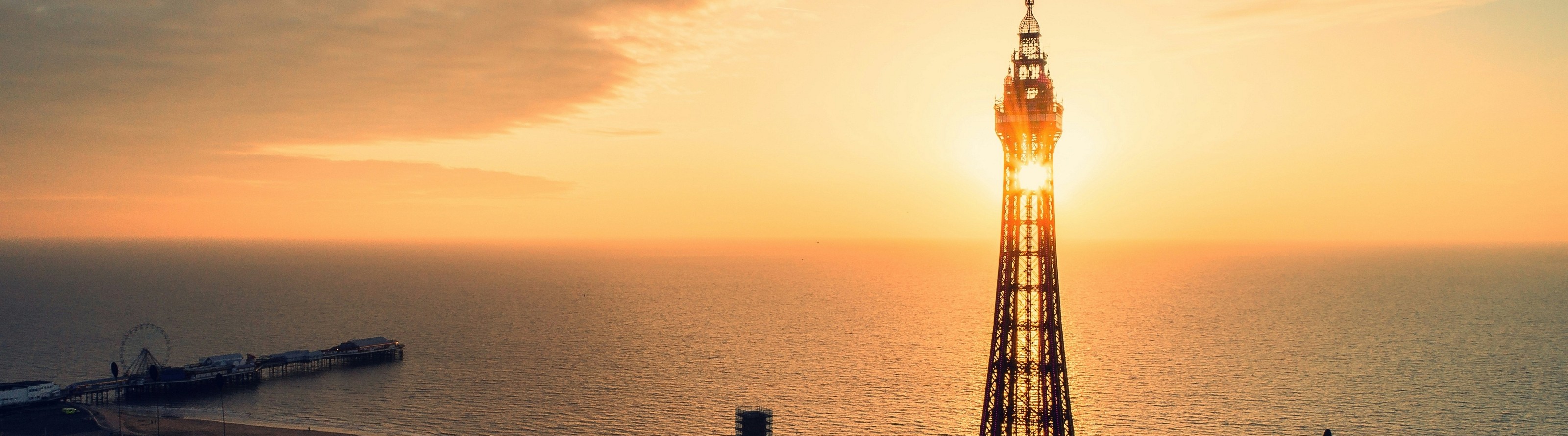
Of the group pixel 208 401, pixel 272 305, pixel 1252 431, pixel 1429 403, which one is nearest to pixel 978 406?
pixel 1252 431

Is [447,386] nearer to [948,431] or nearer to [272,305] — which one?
[948,431]

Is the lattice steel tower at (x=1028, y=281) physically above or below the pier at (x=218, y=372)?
above

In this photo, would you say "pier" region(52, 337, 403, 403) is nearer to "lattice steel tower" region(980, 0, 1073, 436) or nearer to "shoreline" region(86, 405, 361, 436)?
"shoreline" region(86, 405, 361, 436)

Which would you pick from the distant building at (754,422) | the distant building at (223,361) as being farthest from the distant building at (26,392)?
the distant building at (754,422)

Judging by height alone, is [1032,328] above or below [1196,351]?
above

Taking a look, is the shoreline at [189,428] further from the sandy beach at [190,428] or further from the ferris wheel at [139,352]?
the ferris wheel at [139,352]

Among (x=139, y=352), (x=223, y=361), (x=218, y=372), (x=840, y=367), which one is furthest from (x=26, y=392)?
(x=840, y=367)

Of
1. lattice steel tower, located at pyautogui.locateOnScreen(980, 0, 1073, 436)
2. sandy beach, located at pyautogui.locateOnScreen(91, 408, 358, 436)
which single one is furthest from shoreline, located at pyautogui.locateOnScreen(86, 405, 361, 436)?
lattice steel tower, located at pyautogui.locateOnScreen(980, 0, 1073, 436)
